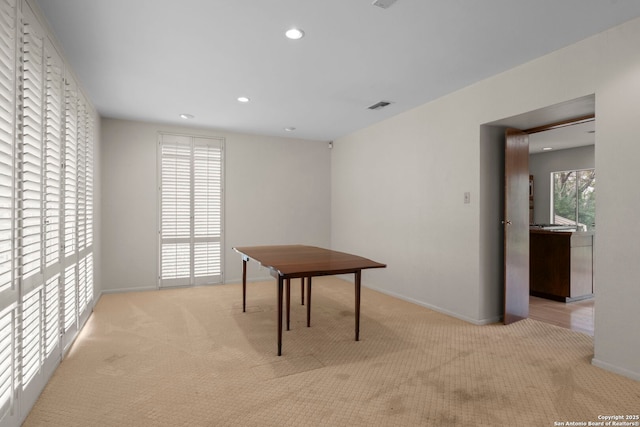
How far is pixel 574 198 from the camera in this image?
6.78 metres

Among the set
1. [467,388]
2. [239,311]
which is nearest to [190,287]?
[239,311]

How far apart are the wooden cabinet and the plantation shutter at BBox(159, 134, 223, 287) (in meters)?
4.76

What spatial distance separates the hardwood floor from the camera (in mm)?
3553

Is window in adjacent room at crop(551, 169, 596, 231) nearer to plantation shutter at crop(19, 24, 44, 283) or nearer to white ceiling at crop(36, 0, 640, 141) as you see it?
white ceiling at crop(36, 0, 640, 141)

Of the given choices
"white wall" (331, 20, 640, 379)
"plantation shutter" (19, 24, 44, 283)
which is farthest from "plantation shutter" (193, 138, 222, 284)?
"plantation shutter" (19, 24, 44, 283)

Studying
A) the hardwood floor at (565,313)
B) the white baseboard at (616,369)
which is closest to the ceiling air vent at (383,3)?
the white baseboard at (616,369)

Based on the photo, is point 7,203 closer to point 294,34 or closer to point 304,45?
point 294,34

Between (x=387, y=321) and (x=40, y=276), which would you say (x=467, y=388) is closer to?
(x=387, y=321)

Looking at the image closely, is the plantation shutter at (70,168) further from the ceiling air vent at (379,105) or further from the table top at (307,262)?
the ceiling air vent at (379,105)

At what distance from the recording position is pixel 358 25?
247 centimetres

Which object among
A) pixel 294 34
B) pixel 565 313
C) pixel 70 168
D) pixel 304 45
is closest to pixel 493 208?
pixel 565 313

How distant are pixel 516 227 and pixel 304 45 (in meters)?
2.86

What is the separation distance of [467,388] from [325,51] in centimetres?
276

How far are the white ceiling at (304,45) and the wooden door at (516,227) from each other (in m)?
0.93
